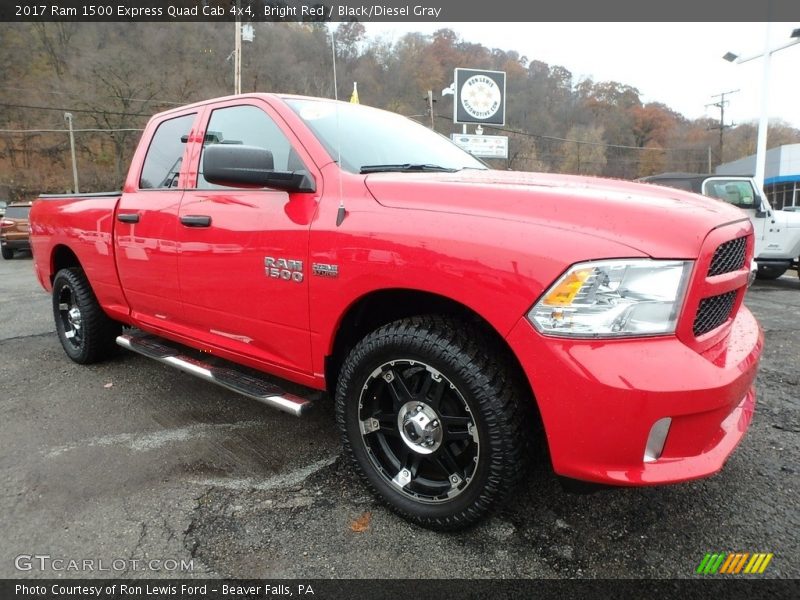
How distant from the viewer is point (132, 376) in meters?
4.02

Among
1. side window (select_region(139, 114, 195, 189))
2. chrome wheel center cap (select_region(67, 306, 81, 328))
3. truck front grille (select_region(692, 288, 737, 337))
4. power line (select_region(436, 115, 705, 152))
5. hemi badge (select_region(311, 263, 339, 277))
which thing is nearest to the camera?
truck front grille (select_region(692, 288, 737, 337))

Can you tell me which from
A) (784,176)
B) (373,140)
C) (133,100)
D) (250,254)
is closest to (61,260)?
(250,254)

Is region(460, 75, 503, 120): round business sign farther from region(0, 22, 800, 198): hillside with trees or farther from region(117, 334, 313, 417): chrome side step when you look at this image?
region(117, 334, 313, 417): chrome side step

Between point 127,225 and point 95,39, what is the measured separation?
5158 centimetres

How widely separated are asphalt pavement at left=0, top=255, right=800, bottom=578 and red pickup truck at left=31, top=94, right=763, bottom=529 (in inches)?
10.0

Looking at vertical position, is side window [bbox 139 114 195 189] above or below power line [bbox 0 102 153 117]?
below

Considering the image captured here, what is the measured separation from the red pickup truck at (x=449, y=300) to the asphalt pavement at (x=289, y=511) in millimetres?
254

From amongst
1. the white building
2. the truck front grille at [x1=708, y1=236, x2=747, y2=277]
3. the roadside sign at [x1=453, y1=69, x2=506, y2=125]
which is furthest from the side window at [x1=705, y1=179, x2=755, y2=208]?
the white building

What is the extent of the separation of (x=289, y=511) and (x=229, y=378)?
34.0 inches

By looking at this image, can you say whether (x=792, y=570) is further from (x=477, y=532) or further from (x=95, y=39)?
(x=95, y=39)

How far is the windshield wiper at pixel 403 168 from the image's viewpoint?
2.47 metres

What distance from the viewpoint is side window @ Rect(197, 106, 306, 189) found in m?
2.59

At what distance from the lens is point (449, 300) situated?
1992 millimetres

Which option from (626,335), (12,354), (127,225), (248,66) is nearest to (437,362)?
(626,335)
